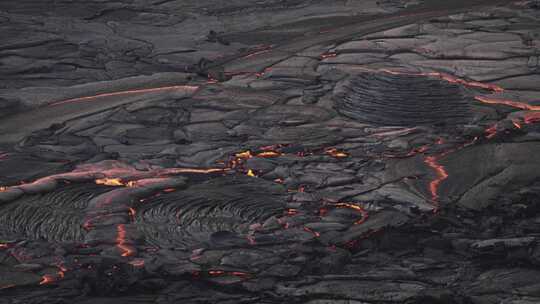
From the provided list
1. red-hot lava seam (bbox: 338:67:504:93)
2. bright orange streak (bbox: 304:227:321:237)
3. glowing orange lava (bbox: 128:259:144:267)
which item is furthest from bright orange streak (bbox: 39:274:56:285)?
red-hot lava seam (bbox: 338:67:504:93)

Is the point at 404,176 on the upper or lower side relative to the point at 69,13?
lower

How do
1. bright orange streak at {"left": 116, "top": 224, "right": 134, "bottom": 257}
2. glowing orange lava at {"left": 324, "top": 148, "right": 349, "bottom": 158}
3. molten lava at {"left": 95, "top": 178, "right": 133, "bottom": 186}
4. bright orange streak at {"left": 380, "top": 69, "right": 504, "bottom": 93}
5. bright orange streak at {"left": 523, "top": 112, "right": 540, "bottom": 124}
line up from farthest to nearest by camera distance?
bright orange streak at {"left": 380, "top": 69, "right": 504, "bottom": 93}
bright orange streak at {"left": 523, "top": 112, "right": 540, "bottom": 124}
glowing orange lava at {"left": 324, "top": 148, "right": 349, "bottom": 158}
molten lava at {"left": 95, "top": 178, "right": 133, "bottom": 186}
bright orange streak at {"left": 116, "top": 224, "right": 134, "bottom": 257}

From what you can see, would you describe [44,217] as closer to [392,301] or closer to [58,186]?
[58,186]

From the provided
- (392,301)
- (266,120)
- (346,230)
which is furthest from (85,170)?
(392,301)

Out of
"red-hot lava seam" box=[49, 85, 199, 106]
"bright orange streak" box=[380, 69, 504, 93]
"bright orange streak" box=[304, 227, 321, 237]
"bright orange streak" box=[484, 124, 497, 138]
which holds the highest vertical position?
"red-hot lava seam" box=[49, 85, 199, 106]

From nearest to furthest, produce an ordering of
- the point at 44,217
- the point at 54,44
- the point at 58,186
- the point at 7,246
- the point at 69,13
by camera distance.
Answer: the point at 7,246
the point at 44,217
the point at 58,186
the point at 54,44
the point at 69,13

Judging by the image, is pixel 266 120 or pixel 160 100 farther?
pixel 160 100

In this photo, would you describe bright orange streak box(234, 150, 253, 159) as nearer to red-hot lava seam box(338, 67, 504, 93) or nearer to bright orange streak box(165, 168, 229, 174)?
bright orange streak box(165, 168, 229, 174)

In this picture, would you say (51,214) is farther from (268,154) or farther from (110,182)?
(268,154)

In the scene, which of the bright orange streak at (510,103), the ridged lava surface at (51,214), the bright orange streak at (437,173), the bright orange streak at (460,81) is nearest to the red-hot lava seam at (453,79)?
the bright orange streak at (460,81)
